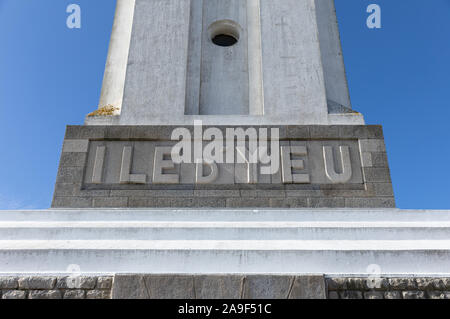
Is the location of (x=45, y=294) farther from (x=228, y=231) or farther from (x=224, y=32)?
(x=224, y=32)

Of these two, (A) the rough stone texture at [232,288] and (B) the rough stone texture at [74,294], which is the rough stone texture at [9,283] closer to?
(A) the rough stone texture at [232,288]

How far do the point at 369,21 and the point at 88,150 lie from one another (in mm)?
7850

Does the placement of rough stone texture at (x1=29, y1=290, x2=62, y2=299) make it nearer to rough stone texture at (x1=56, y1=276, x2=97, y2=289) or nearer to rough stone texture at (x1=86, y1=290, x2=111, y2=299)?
rough stone texture at (x1=56, y1=276, x2=97, y2=289)

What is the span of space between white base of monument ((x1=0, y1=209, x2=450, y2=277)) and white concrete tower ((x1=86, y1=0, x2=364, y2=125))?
297cm

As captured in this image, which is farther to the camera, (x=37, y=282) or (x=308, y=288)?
(x=37, y=282)

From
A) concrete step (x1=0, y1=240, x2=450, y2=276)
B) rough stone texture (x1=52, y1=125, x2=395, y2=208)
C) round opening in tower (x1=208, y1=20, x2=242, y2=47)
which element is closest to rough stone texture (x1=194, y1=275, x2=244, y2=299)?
concrete step (x1=0, y1=240, x2=450, y2=276)

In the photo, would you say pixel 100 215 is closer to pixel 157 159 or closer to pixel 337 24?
pixel 157 159

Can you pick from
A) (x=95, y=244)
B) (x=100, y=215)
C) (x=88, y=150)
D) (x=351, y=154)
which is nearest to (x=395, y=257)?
(x=351, y=154)

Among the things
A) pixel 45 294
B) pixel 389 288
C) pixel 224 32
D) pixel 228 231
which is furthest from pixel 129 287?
pixel 224 32

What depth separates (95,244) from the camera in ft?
17.9

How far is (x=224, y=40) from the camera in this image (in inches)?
424

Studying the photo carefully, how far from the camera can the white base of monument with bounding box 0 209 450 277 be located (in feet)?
16.9

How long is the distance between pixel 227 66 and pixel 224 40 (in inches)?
43.6

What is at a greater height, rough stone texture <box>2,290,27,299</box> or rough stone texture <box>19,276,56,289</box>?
rough stone texture <box>19,276,56,289</box>
